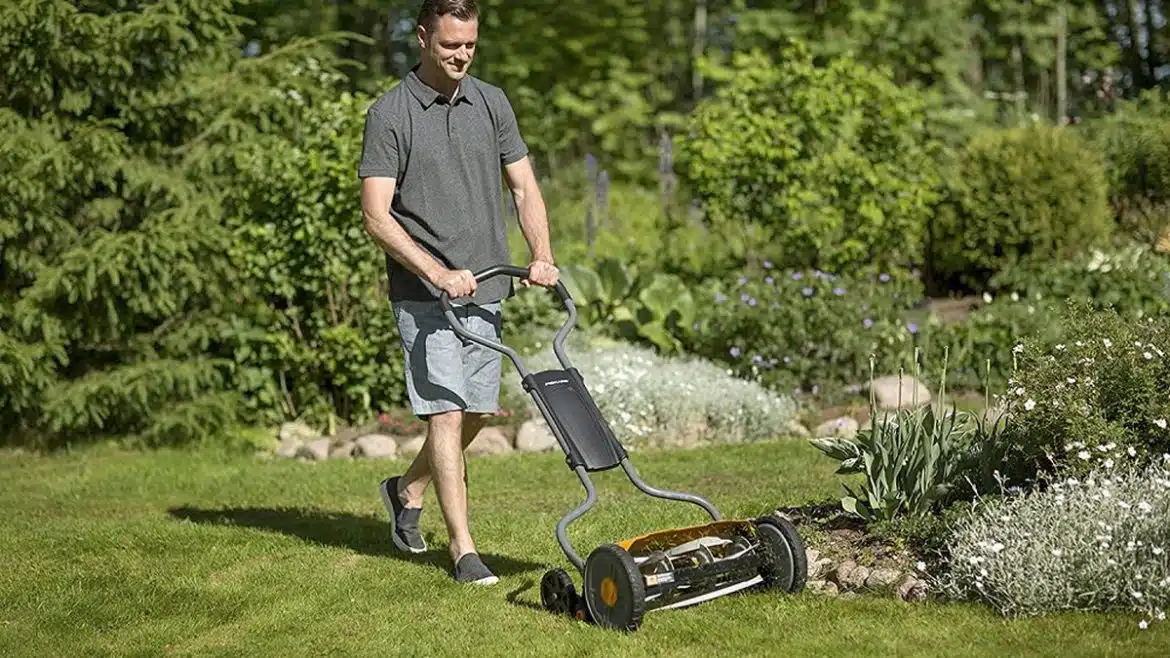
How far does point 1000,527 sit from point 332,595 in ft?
6.45

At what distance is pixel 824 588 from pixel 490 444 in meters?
3.18

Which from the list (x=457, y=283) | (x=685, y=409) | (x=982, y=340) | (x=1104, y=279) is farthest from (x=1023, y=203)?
(x=457, y=283)

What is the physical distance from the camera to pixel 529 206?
507cm

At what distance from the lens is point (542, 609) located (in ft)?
15.0

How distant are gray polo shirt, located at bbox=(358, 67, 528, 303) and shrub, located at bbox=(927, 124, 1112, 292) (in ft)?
17.3

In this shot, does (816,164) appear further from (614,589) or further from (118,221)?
(614,589)

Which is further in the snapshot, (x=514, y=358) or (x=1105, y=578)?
(x=514, y=358)

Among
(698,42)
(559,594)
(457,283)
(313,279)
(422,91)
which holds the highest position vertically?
(698,42)

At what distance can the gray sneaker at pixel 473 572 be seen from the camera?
4.88m

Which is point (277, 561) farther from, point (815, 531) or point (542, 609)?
point (815, 531)

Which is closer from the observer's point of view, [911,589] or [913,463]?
[911,589]

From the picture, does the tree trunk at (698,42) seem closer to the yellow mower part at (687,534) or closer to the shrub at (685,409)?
the shrub at (685,409)

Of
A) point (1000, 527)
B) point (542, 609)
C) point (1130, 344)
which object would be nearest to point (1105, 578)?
point (1000, 527)

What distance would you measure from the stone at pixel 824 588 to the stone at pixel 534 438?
9.93 ft
